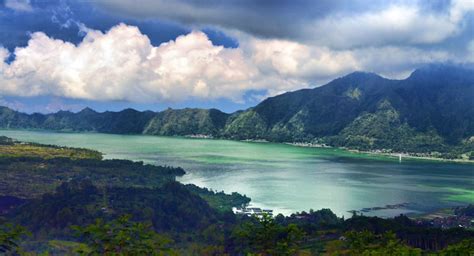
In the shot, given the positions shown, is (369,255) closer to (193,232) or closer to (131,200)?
(193,232)

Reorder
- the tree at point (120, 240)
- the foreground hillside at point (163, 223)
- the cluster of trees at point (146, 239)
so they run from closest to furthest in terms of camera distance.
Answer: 1. the tree at point (120, 240)
2. the cluster of trees at point (146, 239)
3. the foreground hillside at point (163, 223)

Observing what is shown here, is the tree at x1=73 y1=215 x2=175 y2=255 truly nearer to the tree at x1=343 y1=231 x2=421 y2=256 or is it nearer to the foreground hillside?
the foreground hillside

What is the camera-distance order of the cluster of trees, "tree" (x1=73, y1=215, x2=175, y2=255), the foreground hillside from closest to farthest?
"tree" (x1=73, y1=215, x2=175, y2=255) < the cluster of trees < the foreground hillside

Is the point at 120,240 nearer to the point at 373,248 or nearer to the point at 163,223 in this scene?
the point at 373,248

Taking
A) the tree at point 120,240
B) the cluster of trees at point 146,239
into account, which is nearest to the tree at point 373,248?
the cluster of trees at point 146,239

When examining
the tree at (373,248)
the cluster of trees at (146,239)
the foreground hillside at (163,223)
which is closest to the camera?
the cluster of trees at (146,239)

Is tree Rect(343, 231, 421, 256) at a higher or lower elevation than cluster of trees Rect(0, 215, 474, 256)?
lower

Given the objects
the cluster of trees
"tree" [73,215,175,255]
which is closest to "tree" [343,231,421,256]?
the cluster of trees

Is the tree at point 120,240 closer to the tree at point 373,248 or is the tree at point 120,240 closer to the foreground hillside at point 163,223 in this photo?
the foreground hillside at point 163,223

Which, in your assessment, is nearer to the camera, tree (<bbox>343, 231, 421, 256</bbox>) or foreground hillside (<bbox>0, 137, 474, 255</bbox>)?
foreground hillside (<bbox>0, 137, 474, 255</bbox>)
